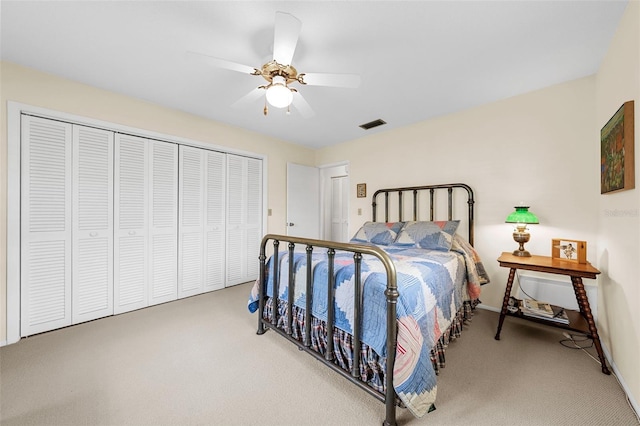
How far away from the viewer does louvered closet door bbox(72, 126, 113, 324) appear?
2389mm

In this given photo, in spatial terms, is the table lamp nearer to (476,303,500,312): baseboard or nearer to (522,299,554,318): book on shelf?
(522,299,554,318): book on shelf

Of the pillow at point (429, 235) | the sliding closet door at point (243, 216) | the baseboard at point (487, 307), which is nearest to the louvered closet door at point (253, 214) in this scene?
the sliding closet door at point (243, 216)

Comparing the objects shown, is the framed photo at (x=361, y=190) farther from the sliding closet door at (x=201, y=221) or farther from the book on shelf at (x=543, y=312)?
the book on shelf at (x=543, y=312)

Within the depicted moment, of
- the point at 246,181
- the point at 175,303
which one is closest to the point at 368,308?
the point at 175,303

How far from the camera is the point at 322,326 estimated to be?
172 centimetres

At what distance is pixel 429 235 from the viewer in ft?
8.73

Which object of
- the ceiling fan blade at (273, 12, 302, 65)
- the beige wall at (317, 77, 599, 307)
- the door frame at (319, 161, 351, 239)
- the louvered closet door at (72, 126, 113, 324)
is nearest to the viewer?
the ceiling fan blade at (273, 12, 302, 65)

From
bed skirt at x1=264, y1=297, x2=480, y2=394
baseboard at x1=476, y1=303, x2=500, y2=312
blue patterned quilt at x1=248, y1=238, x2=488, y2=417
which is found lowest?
baseboard at x1=476, y1=303, x2=500, y2=312

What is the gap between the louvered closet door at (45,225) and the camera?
2.14 meters

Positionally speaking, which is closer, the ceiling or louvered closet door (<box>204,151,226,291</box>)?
the ceiling

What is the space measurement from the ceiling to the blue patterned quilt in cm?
160

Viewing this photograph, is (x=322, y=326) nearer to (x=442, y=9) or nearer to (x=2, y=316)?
(x=442, y=9)

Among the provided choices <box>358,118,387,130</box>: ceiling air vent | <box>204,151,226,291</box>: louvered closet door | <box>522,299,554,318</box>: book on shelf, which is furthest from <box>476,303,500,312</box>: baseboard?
<box>204,151,226,291</box>: louvered closet door

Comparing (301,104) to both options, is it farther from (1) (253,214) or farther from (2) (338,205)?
(2) (338,205)
